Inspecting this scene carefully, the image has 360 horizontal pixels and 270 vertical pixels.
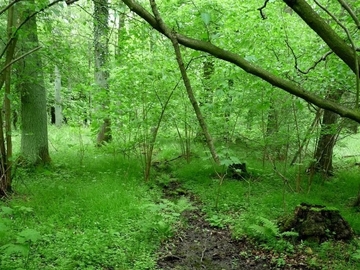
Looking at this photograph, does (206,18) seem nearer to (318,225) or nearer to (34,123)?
(318,225)

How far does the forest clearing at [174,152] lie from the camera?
4082 millimetres

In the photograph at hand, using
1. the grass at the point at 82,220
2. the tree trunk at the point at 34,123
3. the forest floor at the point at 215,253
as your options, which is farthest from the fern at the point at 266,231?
the tree trunk at the point at 34,123

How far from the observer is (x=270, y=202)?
629 centimetres

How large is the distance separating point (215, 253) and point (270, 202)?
6.89 ft

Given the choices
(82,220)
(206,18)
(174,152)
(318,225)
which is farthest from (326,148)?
(206,18)

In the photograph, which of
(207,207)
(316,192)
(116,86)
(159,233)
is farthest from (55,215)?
(316,192)

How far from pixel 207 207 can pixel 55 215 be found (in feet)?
9.46

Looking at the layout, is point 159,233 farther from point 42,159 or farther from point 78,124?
point 78,124

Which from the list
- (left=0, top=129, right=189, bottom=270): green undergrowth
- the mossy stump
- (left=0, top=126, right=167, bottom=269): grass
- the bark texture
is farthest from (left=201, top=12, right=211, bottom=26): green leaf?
the mossy stump

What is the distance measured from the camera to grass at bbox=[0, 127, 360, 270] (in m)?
3.90

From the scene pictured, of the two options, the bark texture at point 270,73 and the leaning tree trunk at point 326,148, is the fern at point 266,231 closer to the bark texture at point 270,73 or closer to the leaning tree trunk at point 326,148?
the leaning tree trunk at point 326,148

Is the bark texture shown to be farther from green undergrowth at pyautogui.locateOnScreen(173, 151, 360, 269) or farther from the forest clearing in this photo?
green undergrowth at pyautogui.locateOnScreen(173, 151, 360, 269)

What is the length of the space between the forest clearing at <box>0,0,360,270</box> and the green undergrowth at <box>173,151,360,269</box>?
0.03 metres

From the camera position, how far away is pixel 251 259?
14.8 feet
